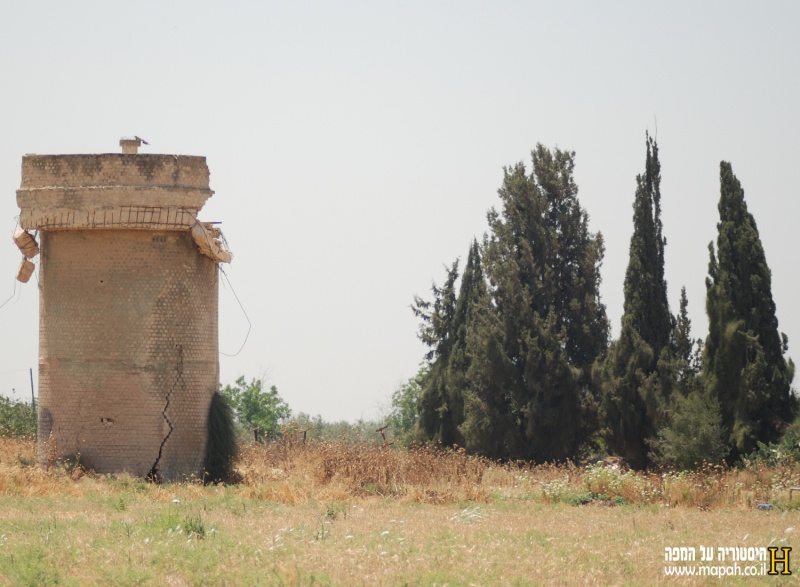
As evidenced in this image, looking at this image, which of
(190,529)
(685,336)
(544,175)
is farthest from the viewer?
(544,175)

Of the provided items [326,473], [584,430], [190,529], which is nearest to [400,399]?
[584,430]

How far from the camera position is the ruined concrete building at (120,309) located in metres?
18.7

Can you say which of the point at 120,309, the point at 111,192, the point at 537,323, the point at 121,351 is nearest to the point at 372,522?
the point at 121,351

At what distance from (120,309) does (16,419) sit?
41.3 ft

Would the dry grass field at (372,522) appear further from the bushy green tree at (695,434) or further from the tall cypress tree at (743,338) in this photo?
the tall cypress tree at (743,338)

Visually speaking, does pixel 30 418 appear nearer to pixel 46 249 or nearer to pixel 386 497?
pixel 46 249

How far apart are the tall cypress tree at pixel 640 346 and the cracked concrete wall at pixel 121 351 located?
487 inches

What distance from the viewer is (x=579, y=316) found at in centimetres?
3119

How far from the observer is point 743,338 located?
2425cm

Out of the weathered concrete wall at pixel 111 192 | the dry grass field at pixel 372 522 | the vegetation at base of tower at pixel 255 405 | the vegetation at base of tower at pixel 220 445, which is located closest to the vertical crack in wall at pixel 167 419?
the dry grass field at pixel 372 522

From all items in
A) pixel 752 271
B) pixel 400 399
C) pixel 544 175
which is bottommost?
pixel 400 399

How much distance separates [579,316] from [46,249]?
16.5 metres

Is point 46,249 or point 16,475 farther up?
point 46,249

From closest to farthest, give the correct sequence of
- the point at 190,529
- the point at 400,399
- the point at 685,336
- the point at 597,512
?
the point at 190,529, the point at 597,512, the point at 685,336, the point at 400,399
